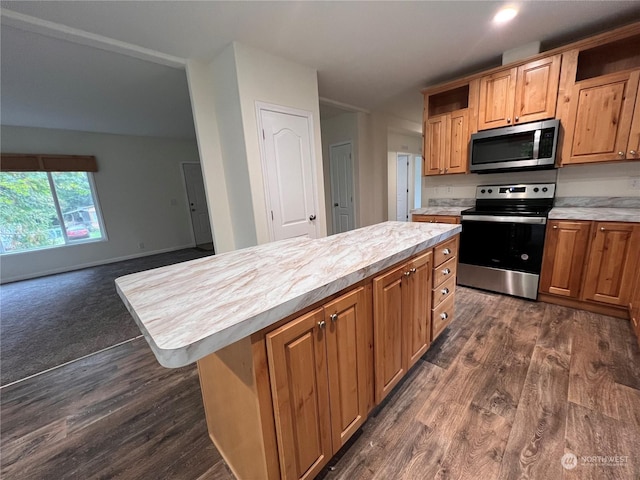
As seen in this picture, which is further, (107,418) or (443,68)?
(443,68)

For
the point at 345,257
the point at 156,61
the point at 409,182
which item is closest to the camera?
the point at 345,257

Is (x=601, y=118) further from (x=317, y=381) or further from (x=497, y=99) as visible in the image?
(x=317, y=381)

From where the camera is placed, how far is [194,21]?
1.97m

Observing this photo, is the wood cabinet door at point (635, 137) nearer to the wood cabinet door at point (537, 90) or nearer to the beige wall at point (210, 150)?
the wood cabinet door at point (537, 90)

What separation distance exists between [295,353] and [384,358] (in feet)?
2.16

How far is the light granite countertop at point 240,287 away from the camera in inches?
25.0

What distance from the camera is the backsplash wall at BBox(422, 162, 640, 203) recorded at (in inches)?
95.3

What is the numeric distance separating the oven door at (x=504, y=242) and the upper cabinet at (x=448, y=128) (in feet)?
2.63

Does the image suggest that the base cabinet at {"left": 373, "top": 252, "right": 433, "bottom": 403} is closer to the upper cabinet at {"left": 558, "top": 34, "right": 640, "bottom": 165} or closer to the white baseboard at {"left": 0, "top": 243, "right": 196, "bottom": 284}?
the upper cabinet at {"left": 558, "top": 34, "right": 640, "bottom": 165}

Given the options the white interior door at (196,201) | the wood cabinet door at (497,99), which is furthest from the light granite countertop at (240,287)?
the white interior door at (196,201)

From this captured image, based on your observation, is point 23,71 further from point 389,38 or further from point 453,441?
point 453,441

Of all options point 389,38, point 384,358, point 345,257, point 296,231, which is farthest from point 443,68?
point 384,358

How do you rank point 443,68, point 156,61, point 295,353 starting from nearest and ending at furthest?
point 295,353 → point 156,61 → point 443,68

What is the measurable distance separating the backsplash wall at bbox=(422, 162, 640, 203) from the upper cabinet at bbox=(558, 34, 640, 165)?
0.97 ft
